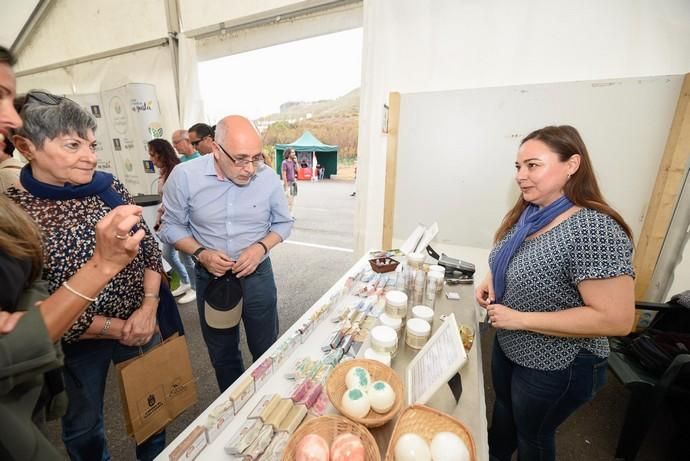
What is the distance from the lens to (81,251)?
2.97 feet

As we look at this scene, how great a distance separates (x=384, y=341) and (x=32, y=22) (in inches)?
297

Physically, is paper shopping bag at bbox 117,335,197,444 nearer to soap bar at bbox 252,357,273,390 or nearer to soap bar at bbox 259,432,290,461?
soap bar at bbox 252,357,273,390

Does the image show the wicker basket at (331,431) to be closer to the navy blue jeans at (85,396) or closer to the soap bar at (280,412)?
the soap bar at (280,412)

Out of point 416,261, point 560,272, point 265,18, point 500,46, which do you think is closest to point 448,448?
point 560,272

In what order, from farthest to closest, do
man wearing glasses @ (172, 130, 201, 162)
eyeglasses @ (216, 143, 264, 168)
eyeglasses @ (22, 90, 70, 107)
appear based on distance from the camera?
man wearing glasses @ (172, 130, 201, 162) < eyeglasses @ (216, 143, 264, 168) < eyeglasses @ (22, 90, 70, 107)

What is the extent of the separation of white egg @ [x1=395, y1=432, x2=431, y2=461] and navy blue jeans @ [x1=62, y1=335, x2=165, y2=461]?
1074 millimetres

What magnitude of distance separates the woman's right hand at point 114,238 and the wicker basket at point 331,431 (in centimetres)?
56

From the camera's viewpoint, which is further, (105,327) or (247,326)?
(247,326)

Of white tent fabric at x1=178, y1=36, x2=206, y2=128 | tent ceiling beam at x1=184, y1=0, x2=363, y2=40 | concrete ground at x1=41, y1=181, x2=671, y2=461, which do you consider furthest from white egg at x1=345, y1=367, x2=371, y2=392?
white tent fabric at x1=178, y1=36, x2=206, y2=128

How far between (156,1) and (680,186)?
5669 mm

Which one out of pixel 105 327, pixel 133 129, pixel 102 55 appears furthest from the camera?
pixel 102 55

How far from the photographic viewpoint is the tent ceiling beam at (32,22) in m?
4.46

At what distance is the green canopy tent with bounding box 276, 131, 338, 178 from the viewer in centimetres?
1012

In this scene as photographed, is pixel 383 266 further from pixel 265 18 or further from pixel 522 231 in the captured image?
pixel 265 18
